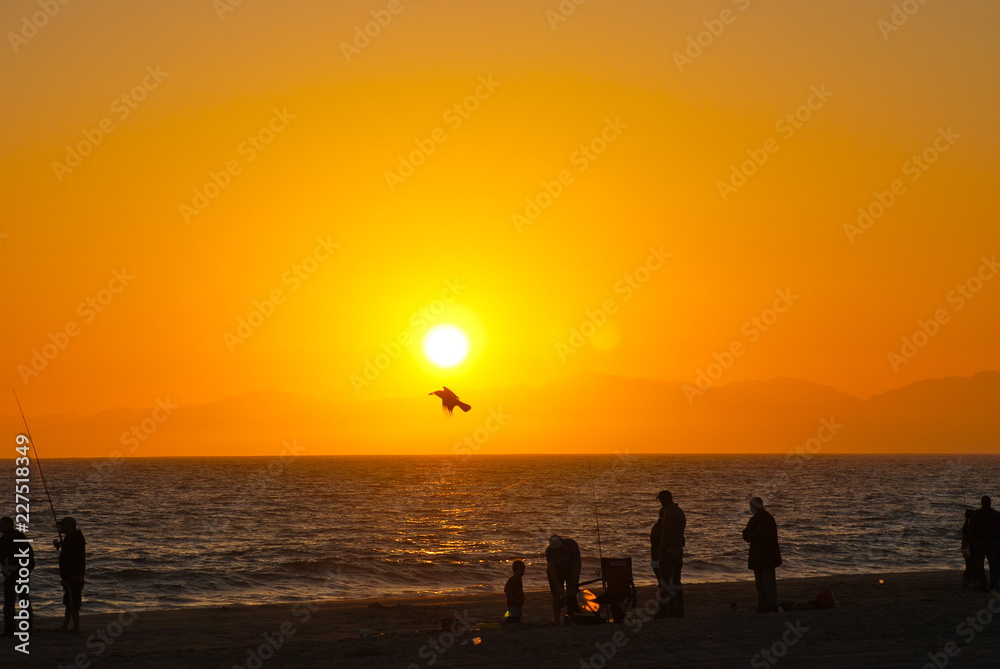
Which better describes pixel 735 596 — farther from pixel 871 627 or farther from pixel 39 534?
pixel 39 534

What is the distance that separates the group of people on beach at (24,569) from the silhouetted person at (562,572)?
706cm

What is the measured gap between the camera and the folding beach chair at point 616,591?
14398 mm

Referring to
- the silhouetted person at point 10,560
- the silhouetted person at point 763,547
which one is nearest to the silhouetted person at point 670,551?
the silhouetted person at point 763,547

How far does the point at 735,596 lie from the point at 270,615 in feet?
31.1

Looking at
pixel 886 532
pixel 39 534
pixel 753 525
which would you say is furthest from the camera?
pixel 39 534

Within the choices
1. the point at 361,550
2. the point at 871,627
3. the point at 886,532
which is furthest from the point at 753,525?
the point at 886,532

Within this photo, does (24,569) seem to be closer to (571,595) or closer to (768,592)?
(571,595)

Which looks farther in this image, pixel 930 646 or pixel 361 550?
pixel 361 550

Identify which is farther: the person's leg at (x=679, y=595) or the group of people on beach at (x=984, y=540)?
the group of people on beach at (x=984, y=540)

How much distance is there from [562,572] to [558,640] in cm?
219

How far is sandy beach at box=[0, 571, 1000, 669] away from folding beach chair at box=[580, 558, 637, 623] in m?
0.75

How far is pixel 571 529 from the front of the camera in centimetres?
4391

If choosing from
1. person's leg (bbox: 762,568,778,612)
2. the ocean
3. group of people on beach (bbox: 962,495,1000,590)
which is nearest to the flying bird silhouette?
the ocean

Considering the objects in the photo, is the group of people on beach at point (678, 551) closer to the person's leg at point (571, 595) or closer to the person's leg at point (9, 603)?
the person's leg at point (571, 595)
